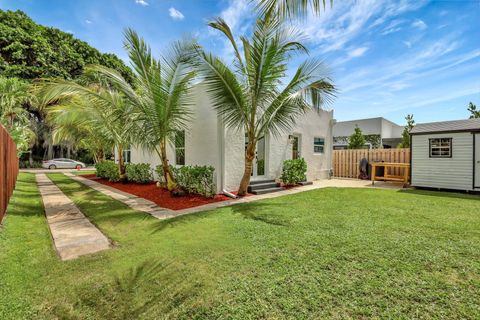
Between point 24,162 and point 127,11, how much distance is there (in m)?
29.8

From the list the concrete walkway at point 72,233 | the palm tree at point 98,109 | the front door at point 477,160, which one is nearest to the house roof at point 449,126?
the front door at point 477,160

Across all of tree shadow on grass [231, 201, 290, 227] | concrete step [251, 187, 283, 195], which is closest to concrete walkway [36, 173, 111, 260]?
tree shadow on grass [231, 201, 290, 227]

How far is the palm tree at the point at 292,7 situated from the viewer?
2999 millimetres

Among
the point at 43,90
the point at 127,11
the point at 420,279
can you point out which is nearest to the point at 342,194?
the point at 420,279

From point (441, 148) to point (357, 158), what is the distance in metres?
5.14

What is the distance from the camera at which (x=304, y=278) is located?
2924 millimetres

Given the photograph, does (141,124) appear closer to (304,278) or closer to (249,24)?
(249,24)

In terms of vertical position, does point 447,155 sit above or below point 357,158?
above

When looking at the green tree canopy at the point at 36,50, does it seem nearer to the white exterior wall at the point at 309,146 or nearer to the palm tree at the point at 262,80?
the white exterior wall at the point at 309,146

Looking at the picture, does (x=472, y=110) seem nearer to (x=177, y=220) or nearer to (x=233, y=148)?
(x=233, y=148)

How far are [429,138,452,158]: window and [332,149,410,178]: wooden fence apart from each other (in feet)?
9.53

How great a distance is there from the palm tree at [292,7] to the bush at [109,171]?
40.9 feet

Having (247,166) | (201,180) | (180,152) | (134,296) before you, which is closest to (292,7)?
(134,296)

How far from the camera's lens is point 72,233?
474 centimetres
